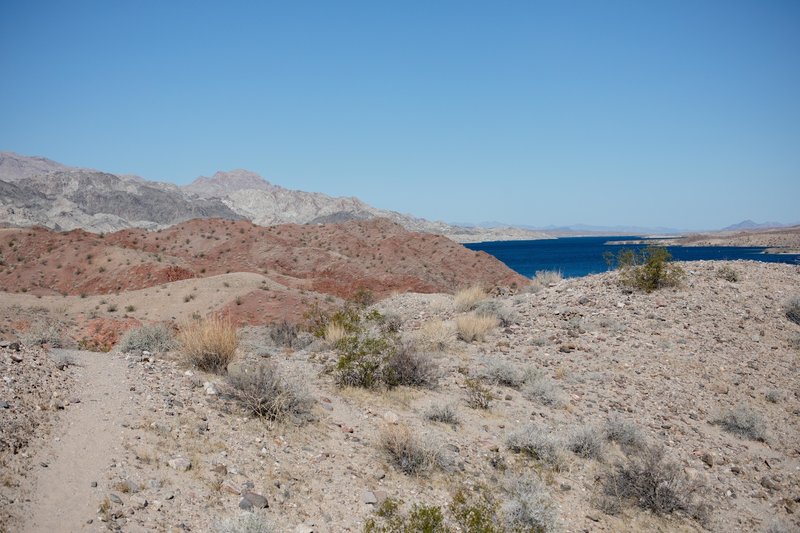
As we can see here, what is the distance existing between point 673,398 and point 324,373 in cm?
660

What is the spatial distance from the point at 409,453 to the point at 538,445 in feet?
6.54

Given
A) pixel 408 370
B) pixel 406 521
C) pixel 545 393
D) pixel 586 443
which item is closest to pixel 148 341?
pixel 408 370

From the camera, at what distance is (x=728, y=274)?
50.5 feet

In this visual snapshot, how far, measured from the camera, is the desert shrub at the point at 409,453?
5.90 metres

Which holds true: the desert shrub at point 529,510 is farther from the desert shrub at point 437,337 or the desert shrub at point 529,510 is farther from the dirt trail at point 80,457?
the desert shrub at point 437,337

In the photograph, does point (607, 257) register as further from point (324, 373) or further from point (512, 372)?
point (324, 373)

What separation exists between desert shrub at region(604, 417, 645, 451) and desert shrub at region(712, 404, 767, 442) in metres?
1.86

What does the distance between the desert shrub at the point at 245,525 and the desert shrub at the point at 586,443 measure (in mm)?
4638

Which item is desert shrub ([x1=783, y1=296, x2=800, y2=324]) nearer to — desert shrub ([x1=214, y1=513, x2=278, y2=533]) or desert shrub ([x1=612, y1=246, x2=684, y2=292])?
desert shrub ([x1=612, y1=246, x2=684, y2=292])

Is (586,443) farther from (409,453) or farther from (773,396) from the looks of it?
(773,396)

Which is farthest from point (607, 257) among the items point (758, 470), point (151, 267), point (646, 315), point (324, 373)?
point (151, 267)

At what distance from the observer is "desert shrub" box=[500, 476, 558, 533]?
5098 millimetres

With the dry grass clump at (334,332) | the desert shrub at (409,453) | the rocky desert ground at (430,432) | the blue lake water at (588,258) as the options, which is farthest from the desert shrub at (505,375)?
the blue lake water at (588,258)

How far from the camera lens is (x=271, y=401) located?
654 cm
